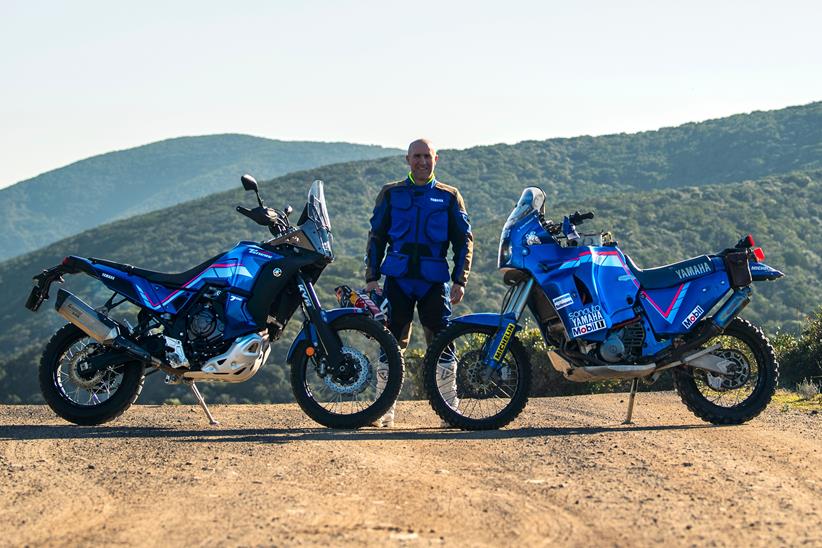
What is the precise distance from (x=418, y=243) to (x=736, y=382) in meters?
2.83

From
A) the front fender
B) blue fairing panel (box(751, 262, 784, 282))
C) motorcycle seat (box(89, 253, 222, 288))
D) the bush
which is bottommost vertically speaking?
the bush

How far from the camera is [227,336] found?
9.75 meters

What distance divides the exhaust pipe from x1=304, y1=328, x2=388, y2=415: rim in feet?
4.03

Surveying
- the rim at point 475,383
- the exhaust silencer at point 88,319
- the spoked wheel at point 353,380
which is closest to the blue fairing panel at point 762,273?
the rim at point 475,383

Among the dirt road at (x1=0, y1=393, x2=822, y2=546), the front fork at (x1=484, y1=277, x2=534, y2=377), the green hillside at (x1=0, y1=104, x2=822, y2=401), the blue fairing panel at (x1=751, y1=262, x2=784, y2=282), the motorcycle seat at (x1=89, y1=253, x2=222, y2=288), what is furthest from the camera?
the green hillside at (x1=0, y1=104, x2=822, y2=401)

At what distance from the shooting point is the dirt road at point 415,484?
5645 millimetres

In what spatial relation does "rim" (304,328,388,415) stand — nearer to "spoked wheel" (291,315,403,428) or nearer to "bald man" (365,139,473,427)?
"spoked wheel" (291,315,403,428)

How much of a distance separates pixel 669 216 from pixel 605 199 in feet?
25.0

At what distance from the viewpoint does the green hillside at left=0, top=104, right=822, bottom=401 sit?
51.6 metres

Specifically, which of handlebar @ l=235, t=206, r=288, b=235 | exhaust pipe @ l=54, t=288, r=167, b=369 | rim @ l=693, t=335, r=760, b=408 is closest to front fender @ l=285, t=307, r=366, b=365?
handlebar @ l=235, t=206, r=288, b=235

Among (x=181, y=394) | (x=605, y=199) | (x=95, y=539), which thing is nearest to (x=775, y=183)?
(x=605, y=199)

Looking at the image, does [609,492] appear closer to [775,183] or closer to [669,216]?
[669,216]

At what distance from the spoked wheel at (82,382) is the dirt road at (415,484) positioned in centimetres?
21

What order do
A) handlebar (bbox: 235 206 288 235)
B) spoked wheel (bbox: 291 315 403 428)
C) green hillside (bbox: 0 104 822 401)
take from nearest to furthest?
1. spoked wheel (bbox: 291 315 403 428)
2. handlebar (bbox: 235 206 288 235)
3. green hillside (bbox: 0 104 822 401)
